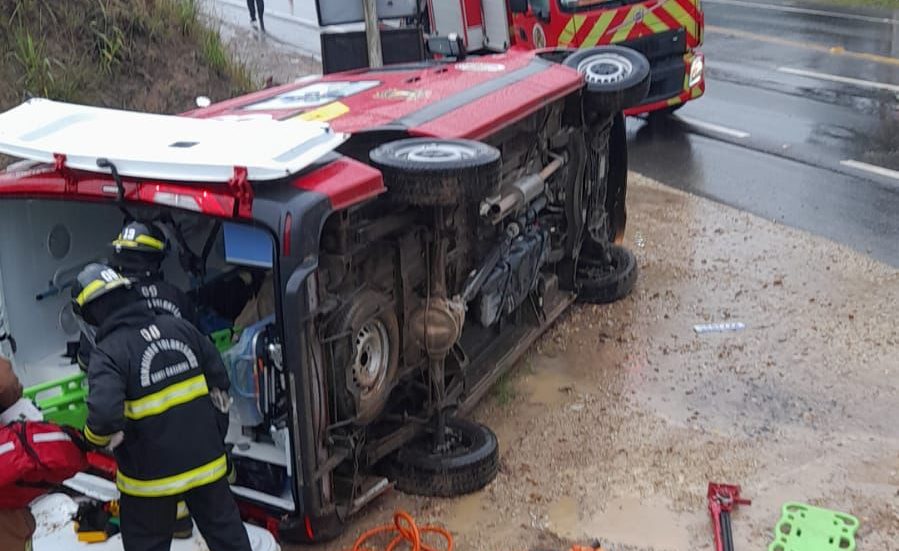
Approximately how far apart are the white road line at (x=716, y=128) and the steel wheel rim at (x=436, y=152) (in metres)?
7.89

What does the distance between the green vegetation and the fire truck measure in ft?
10.7

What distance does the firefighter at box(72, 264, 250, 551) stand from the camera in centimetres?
353

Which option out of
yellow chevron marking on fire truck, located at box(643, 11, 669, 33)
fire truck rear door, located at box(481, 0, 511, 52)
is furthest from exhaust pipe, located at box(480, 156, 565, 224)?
fire truck rear door, located at box(481, 0, 511, 52)

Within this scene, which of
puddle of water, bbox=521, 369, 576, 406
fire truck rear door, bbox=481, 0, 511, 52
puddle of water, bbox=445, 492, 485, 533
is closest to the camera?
puddle of water, bbox=445, 492, 485, 533

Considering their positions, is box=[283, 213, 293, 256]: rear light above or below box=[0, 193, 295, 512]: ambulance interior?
above

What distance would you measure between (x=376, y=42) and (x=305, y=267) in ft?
20.1

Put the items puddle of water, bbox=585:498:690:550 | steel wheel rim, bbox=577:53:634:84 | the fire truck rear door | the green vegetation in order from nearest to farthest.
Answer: puddle of water, bbox=585:498:690:550, steel wheel rim, bbox=577:53:634:84, the green vegetation, the fire truck rear door

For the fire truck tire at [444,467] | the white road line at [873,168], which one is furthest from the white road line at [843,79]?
the fire truck tire at [444,467]

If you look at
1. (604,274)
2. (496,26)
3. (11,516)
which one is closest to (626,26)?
(496,26)

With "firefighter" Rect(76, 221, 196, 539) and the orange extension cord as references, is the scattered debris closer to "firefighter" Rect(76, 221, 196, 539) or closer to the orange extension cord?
the orange extension cord

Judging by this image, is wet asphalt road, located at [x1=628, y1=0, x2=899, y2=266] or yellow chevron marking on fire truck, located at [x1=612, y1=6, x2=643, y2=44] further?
yellow chevron marking on fire truck, located at [x1=612, y1=6, x2=643, y2=44]

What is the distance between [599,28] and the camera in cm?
1109

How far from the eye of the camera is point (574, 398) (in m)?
5.84

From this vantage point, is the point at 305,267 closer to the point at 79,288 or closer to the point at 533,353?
the point at 79,288
